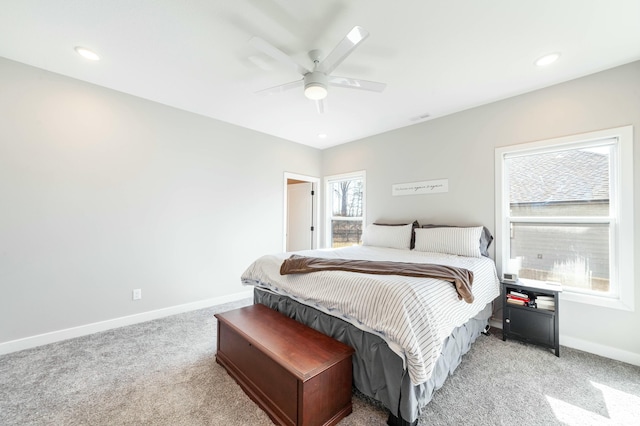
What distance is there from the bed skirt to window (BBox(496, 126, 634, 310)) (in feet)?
4.39

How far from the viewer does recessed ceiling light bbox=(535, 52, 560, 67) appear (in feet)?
7.02

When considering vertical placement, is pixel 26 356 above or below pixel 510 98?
below

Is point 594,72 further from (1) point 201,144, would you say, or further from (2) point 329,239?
(1) point 201,144

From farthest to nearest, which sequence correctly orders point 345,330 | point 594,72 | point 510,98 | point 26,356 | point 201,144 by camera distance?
point 201,144 → point 510,98 → point 594,72 → point 26,356 → point 345,330

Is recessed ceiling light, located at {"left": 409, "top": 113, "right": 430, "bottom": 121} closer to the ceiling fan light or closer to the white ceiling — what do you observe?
the white ceiling

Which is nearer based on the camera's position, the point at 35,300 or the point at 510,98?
the point at 35,300

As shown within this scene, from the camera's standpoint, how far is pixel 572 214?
2545 millimetres

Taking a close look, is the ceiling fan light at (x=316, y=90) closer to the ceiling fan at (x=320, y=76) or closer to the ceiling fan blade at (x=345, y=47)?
the ceiling fan at (x=320, y=76)

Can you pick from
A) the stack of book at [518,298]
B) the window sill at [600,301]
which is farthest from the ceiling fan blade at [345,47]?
the window sill at [600,301]

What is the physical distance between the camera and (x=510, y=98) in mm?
2867

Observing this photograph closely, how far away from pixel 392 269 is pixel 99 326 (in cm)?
309

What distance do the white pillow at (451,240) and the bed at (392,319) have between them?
0.40 meters

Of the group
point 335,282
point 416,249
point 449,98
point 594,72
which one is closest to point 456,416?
point 335,282

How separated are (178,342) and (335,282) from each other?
5.96 ft
